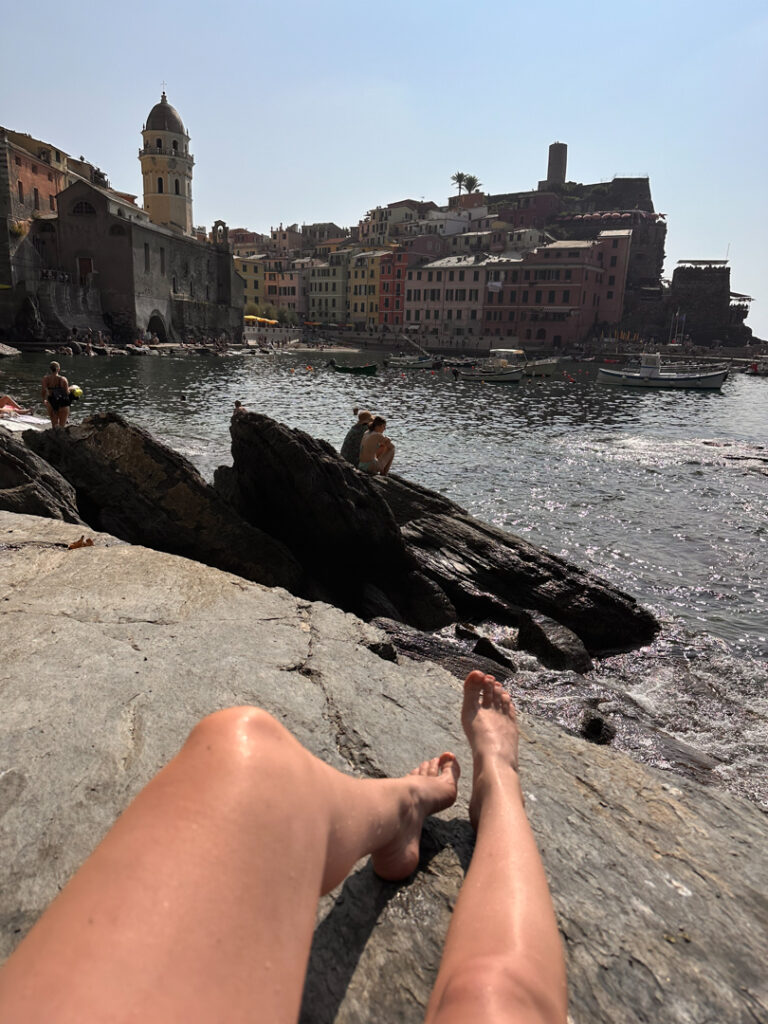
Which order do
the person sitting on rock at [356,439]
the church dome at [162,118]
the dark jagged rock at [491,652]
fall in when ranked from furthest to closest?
the church dome at [162,118], the person sitting on rock at [356,439], the dark jagged rock at [491,652]

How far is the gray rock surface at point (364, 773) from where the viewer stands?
1.69 m

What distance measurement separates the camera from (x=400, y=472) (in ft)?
59.3

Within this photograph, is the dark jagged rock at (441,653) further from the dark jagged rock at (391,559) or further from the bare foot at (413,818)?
the bare foot at (413,818)

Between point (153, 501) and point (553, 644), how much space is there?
4891mm

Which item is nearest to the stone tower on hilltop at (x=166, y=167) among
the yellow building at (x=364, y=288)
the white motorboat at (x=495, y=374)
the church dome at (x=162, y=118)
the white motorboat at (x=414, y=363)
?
the church dome at (x=162, y=118)

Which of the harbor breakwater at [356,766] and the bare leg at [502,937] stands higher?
the bare leg at [502,937]

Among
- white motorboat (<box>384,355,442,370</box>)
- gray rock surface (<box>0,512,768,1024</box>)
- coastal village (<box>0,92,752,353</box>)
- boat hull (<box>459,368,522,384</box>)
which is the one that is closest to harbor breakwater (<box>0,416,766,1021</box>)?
gray rock surface (<box>0,512,768,1024</box>)

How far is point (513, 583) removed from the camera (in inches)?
308

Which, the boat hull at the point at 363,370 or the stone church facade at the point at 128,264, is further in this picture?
the stone church facade at the point at 128,264

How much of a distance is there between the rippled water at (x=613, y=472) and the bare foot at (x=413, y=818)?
324cm

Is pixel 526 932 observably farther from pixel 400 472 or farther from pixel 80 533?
pixel 400 472

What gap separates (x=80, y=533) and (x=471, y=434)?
20593mm

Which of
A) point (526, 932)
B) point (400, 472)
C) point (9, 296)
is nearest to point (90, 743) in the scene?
point (526, 932)

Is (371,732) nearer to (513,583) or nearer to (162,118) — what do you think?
(513,583)
